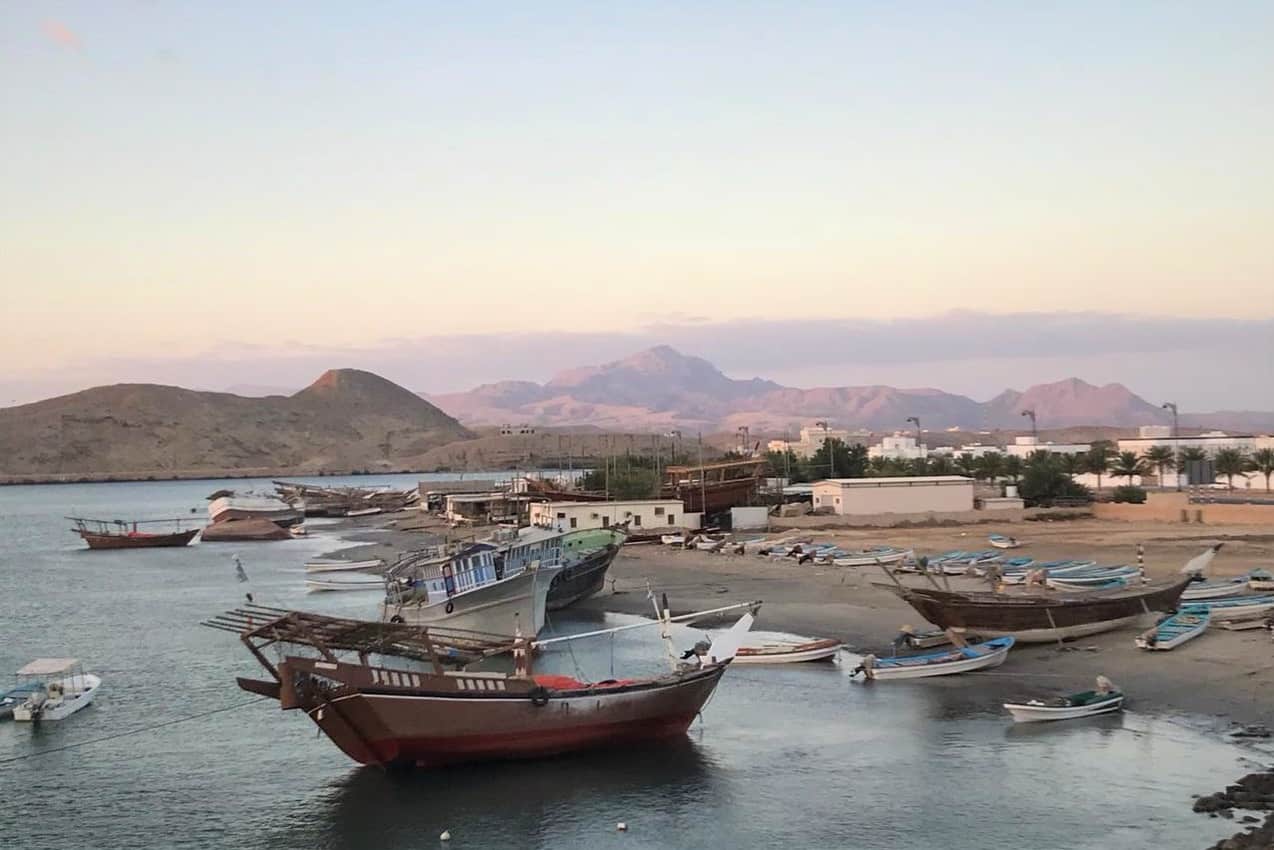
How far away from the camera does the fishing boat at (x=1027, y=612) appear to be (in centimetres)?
3672

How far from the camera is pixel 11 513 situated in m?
174

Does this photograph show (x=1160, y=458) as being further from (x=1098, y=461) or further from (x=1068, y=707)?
(x=1068, y=707)

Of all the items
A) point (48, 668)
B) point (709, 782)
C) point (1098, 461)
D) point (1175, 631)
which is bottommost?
point (709, 782)


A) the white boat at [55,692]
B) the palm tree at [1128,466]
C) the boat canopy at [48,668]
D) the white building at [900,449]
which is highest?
the white building at [900,449]

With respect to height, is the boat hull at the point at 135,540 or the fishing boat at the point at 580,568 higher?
the fishing boat at the point at 580,568

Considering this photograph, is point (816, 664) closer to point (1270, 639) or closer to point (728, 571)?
point (1270, 639)

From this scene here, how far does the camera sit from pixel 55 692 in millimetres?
33594

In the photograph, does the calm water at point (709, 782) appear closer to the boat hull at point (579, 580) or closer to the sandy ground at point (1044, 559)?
the sandy ground at point (1044, 559)

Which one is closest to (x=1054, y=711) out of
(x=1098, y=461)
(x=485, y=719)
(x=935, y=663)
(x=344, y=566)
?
(x=935, y=663)

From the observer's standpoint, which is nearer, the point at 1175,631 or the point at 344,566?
the point at 1175,631

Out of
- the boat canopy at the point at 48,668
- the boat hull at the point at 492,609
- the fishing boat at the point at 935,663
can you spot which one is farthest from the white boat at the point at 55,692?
the fishing boat at the point at 935,663

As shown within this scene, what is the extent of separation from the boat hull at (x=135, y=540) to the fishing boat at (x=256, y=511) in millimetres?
14543

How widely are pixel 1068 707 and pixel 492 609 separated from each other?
796 inches

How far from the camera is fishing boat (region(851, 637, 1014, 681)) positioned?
33406mm
